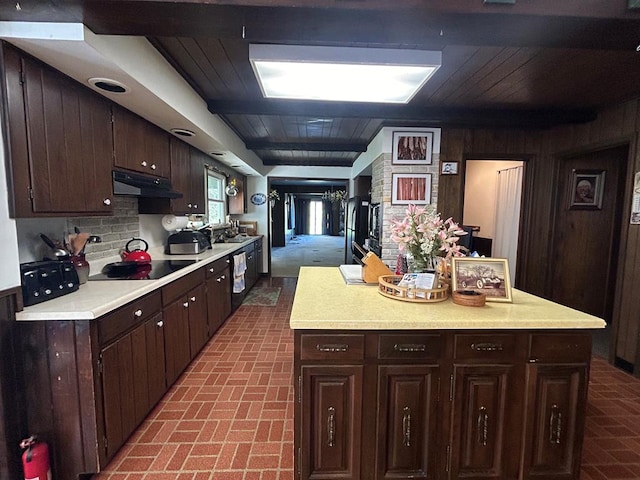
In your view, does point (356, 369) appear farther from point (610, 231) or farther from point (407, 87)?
point (610, 231)

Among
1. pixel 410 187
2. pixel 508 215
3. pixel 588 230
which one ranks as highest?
pixel 410 187

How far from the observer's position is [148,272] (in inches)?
87.6

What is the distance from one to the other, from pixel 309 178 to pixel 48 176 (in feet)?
16.0

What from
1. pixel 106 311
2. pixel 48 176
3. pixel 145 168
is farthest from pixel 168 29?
pixel 106 311

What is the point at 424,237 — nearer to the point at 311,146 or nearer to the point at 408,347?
the point at 408,347

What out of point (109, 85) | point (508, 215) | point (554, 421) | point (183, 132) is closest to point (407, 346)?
point (554, 421)

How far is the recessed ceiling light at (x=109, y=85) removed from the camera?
1680 millimetres

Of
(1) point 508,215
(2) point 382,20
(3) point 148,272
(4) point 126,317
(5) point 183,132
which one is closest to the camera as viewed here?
(2) point 382,20

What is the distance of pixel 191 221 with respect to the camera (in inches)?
153

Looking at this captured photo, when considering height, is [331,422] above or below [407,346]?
below

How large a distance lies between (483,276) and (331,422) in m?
1.11

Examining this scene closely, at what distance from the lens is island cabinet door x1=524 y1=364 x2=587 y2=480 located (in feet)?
4.49

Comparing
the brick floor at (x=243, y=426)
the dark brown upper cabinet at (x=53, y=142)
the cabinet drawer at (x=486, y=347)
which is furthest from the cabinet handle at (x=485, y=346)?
the dark brown upper cabinet at (x=53, y=142)

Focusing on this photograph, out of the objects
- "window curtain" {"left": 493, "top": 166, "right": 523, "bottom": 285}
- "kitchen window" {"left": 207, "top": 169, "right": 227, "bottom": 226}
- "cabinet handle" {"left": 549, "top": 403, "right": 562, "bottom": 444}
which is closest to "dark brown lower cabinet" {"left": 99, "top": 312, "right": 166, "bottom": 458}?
"cabinet handle" {"left": 549, "top": 403, "right": 562, "bottom": 444}
